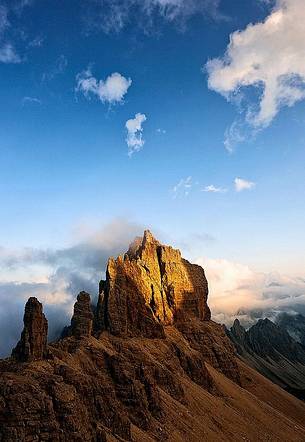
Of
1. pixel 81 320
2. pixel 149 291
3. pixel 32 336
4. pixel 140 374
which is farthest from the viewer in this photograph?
pixel 149 291

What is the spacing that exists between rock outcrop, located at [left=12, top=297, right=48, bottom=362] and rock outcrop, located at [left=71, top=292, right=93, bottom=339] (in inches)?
1156

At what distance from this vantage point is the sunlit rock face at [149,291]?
13762 cm

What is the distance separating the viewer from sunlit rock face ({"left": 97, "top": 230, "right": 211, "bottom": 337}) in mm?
137625

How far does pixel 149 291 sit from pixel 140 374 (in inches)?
3017

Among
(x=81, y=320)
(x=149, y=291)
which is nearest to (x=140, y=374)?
(x=81, y=320)

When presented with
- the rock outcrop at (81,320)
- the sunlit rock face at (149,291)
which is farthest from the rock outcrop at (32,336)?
the sunlit rock face at (149,291)

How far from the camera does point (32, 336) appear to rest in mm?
76188

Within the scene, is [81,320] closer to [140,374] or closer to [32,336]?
[140,374]

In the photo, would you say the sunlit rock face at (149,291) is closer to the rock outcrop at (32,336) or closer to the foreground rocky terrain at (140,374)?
the foreground rocky terrain at (140,374)

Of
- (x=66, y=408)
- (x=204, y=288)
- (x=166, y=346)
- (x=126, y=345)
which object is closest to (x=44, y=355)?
(x=66, y=408)

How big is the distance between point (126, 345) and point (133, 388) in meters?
35.8

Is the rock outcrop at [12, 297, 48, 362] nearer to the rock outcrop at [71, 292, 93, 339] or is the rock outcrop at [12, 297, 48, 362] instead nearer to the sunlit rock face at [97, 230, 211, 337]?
the rock outcrop at [71, 292, 93, 339]

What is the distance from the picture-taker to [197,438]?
8362 cm

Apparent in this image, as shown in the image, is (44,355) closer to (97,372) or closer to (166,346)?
(97,372)
